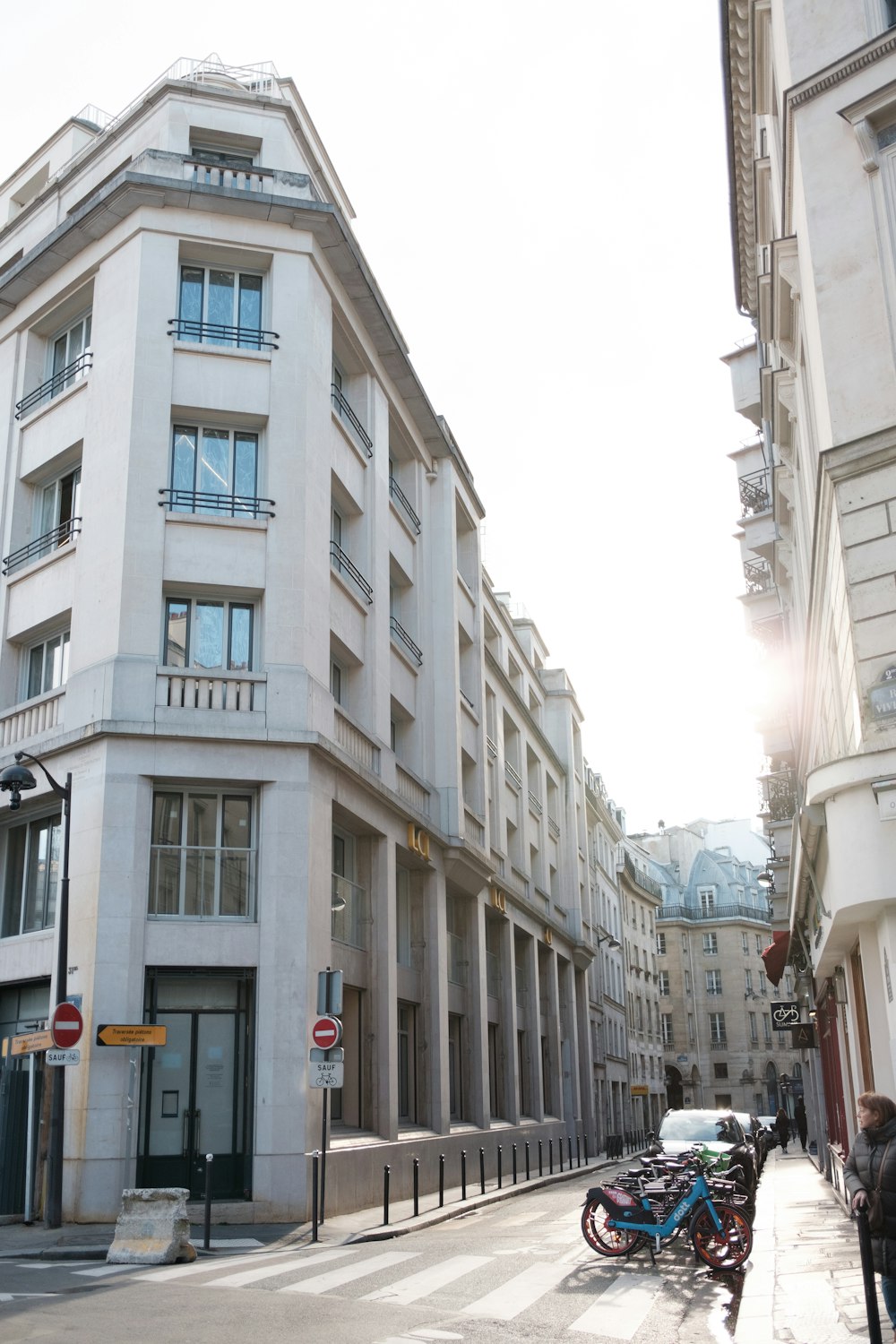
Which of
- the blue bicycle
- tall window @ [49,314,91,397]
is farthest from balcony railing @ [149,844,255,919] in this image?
tall window @ [49,314,91,397]

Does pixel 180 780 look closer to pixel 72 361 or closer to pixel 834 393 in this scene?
pixel 72 361

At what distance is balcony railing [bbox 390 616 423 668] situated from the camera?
28.3 m

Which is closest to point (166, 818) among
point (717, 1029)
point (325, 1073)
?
point (325, 1073)

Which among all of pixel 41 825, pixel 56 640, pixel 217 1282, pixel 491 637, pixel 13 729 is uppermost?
pixel 491 637

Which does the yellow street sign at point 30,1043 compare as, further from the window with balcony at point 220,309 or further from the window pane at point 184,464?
the window with balcony at point 220,309

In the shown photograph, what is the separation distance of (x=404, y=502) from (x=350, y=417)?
428 centimetres

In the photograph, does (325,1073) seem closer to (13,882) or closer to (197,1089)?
(197,1089)

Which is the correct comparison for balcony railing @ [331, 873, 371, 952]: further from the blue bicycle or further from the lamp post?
the blue bicycle

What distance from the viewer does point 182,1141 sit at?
18.0m

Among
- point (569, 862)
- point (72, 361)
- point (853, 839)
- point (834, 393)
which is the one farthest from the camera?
point (569, 862)

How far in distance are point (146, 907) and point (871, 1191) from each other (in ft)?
44.0

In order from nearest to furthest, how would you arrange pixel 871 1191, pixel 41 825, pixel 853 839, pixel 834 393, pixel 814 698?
1. pixel 871 1191
2. pixel 853 839
3. pixel 834 393
4. pixel 814 698
5. pixel 41 825

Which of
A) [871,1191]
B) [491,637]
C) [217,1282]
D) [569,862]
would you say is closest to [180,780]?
[217,1282]

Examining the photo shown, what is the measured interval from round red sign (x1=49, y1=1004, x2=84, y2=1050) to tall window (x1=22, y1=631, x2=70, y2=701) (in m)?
6.95
